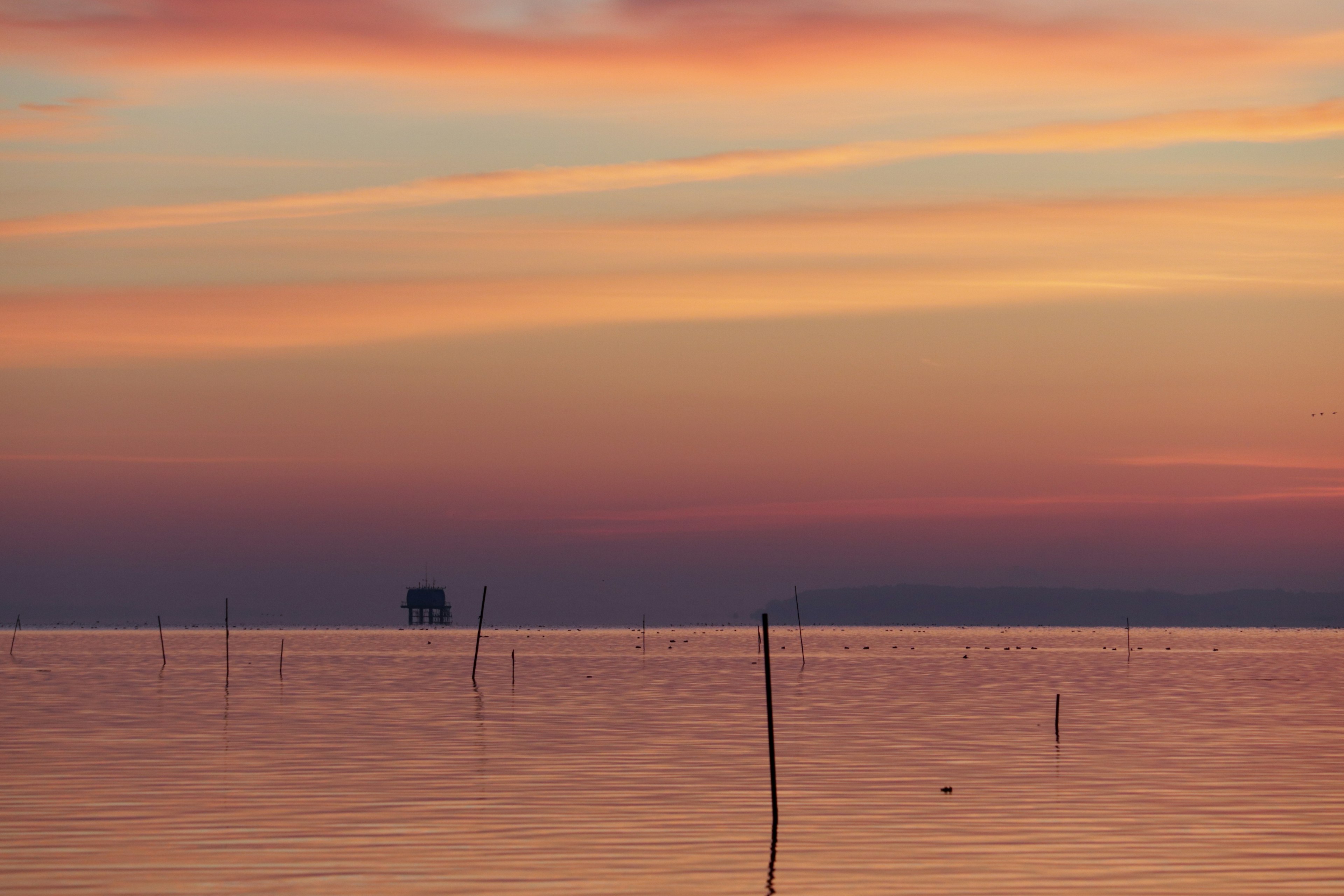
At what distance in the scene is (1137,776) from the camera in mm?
57562

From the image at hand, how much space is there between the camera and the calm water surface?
123 feet

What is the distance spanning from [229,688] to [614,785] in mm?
67052

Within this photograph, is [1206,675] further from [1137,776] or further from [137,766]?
[137,766]

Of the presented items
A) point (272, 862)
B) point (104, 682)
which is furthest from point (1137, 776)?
point (104, 682)

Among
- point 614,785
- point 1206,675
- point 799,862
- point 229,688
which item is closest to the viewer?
point 799,862

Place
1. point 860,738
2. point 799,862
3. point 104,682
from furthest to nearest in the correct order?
point 104,682 → point 860,738 → point 799,862

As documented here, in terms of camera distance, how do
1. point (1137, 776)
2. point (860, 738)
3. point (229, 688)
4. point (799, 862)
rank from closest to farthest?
point (799, 862) → point (1137, 776) → point (860, 738) → point (229, 688)

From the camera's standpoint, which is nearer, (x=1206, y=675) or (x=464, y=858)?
(x=464, y=858)

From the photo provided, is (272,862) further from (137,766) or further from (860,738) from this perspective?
(860,738)

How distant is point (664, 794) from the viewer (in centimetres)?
5119

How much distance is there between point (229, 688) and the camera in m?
115

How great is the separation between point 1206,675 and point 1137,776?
3498 inches

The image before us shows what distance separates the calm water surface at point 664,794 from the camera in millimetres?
37406

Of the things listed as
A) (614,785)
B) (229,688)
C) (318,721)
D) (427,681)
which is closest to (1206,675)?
(427,681)
